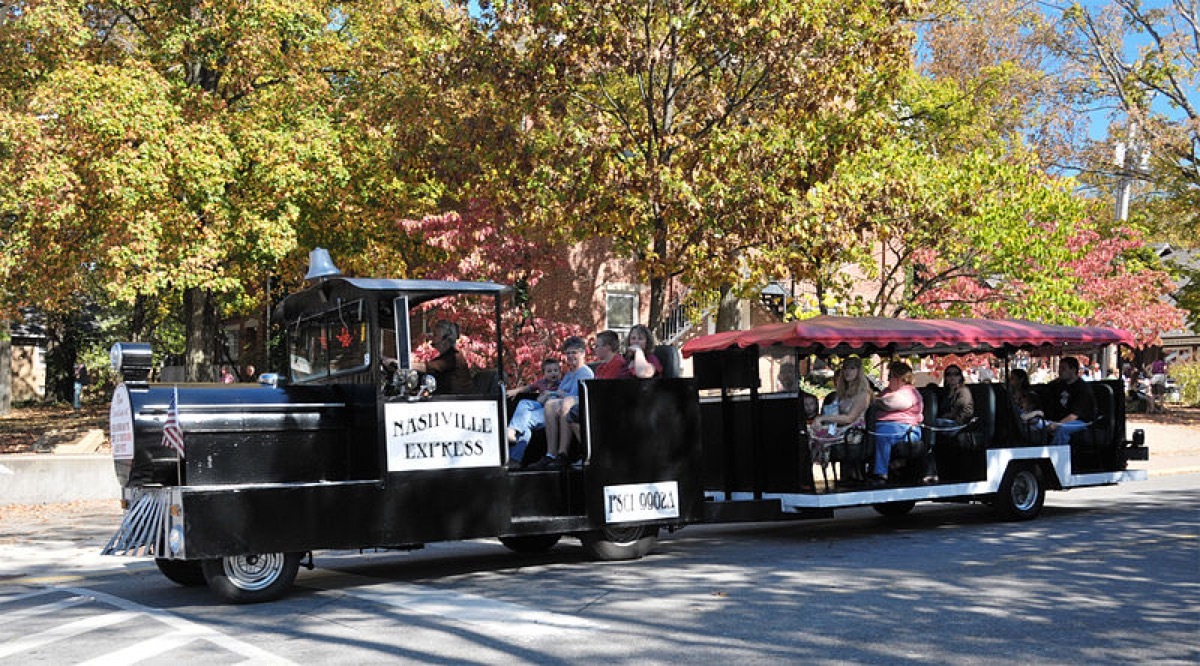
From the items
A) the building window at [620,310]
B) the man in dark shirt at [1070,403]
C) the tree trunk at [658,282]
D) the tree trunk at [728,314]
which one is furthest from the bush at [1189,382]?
the man in dark shirt at [1070,403]

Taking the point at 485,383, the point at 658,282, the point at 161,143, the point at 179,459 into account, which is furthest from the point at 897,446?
the point at 161,143

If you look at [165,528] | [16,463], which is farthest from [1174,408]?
[165,528]

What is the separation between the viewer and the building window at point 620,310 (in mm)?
29406

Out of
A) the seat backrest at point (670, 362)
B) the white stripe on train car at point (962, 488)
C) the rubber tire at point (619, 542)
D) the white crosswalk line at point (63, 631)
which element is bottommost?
the white crosswalk line at point (63, 631)

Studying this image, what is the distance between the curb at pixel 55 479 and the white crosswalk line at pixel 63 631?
28.8 ft

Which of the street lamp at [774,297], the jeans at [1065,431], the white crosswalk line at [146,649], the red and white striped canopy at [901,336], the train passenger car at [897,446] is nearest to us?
the white crosswalk line at [146,649]

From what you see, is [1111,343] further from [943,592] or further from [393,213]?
[393,213]

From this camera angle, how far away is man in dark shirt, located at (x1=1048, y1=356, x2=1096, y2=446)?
1455 cm

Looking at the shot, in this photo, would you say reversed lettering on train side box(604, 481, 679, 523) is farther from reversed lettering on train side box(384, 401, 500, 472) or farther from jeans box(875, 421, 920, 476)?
jeans box(875, 421, 920, 476)

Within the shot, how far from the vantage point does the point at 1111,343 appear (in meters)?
14.7

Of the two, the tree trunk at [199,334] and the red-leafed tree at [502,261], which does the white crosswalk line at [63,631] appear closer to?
the red-leafed tree at [502,261]

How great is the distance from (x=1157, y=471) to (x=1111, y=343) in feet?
25.4

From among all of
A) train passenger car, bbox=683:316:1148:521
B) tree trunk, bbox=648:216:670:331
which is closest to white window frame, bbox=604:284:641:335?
tree trunk, bbox=648:216:670:331

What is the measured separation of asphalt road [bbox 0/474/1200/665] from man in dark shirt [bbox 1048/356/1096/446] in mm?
1645
